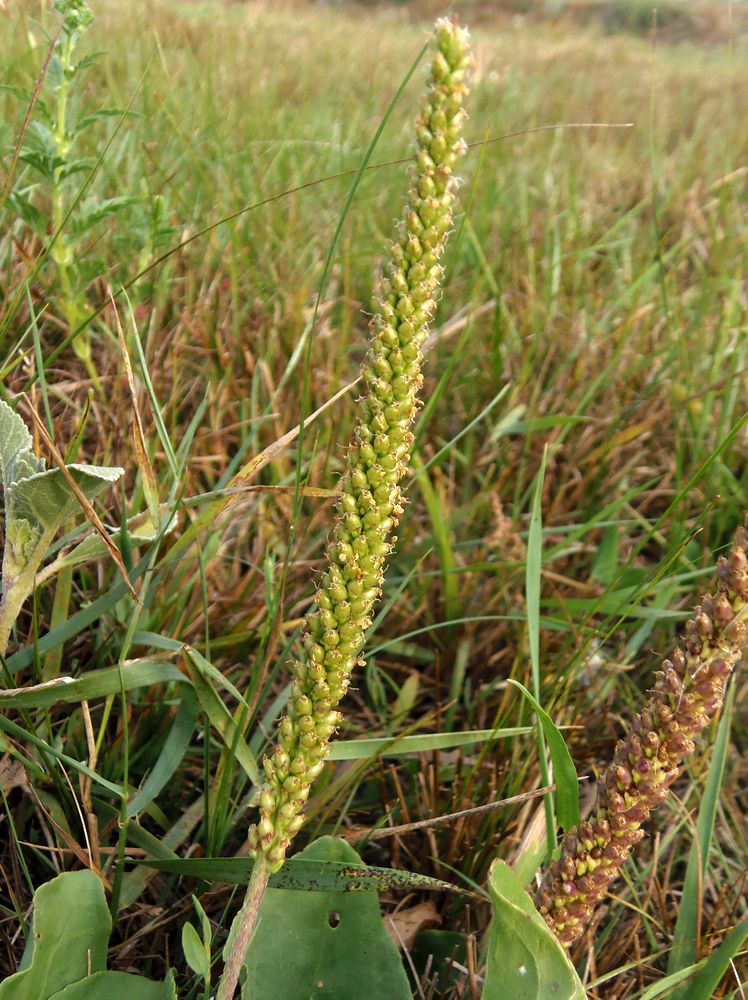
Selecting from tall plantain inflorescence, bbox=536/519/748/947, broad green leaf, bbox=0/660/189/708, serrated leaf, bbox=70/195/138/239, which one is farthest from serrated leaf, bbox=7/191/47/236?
tall plantain inflorescence, bbox=536/519/748/947

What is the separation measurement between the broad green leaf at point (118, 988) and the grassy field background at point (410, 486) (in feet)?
0.49

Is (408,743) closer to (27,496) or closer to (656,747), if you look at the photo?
(656,747)

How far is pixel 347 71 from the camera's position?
5.07 metres

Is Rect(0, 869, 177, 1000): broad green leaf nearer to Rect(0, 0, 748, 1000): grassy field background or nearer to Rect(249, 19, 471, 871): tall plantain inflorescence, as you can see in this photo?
Rect(0, 0, 748, 1000): grassy field background

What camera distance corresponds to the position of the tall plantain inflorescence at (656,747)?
0.74 meters

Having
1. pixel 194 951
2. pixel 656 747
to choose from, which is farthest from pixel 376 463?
pixel 194 951

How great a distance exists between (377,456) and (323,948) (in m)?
0.58

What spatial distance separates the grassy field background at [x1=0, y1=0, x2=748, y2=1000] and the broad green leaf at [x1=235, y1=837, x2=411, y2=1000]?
0.36ft

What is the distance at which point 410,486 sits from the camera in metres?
1.70

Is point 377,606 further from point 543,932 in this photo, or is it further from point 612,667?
point 543,932

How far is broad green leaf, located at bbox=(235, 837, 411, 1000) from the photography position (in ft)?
3.12

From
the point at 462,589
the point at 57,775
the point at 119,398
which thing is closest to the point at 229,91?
the point at 119,398

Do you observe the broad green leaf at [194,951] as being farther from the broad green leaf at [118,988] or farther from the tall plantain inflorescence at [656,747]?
the tall plantain inflorescence at [656,747]

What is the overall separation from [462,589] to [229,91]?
262 centimetres
